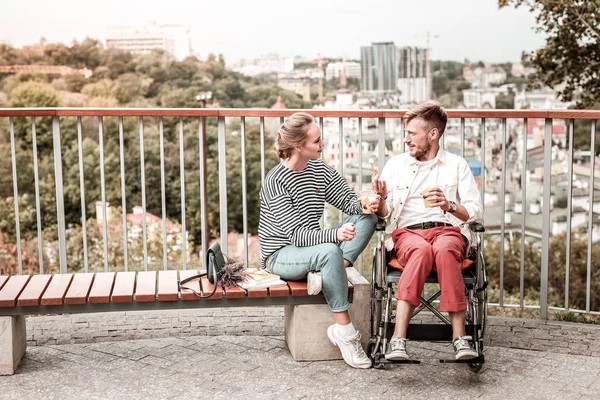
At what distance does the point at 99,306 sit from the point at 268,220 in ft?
2.96

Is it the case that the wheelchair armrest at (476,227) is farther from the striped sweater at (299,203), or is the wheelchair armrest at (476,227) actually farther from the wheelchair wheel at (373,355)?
the wheelchair wheel at (373,355)

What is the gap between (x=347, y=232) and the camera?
3629 mm

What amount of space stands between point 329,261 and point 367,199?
1.13ft

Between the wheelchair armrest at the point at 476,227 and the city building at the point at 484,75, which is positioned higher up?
the city building at the point at 484,75

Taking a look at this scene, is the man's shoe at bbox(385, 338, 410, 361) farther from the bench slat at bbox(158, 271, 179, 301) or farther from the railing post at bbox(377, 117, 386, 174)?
the railing post at bbox(377, 117, 386, 174)

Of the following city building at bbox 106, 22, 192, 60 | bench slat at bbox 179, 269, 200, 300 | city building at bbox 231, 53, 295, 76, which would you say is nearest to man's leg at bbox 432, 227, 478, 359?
bench slat at bbox 179, 269, 200, 300

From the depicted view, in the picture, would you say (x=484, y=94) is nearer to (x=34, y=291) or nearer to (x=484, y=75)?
(x=484, y=75)

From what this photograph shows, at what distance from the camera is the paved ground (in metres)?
3.43

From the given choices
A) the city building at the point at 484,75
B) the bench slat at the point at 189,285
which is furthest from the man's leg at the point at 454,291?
the city building at the point at 484,75

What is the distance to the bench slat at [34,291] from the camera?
3570 mm

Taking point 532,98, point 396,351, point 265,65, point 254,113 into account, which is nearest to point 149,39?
point 265,65

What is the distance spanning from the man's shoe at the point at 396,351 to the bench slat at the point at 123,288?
1.21 metres

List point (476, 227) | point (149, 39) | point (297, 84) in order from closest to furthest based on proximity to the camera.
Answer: point (476, 227) → point (297, 84) → point (149, 39)

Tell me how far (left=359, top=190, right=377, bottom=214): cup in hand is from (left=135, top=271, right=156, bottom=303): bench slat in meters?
1.06
